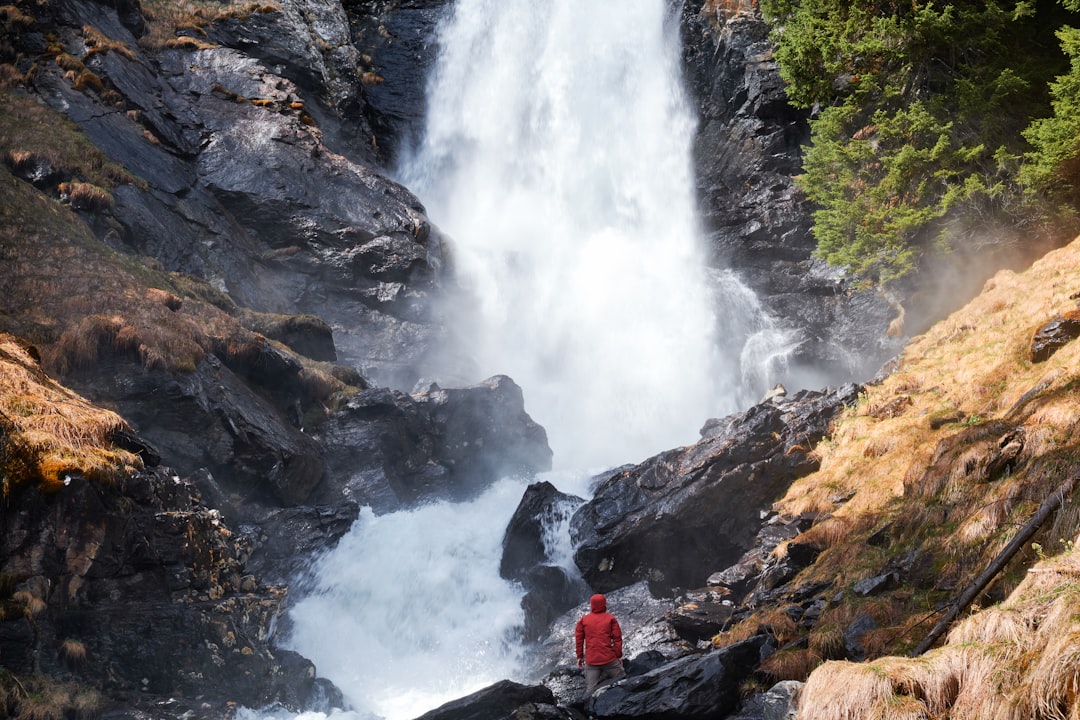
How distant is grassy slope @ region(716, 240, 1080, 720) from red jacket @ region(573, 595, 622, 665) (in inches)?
65.0

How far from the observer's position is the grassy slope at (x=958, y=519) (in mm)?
4266

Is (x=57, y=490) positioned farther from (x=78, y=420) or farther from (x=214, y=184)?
(x=214, y=184)

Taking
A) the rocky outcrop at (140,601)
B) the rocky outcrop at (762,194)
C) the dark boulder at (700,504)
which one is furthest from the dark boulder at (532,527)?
the rocky outcrop at (762,194)

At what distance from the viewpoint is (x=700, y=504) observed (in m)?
14.1

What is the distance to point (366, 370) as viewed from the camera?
82.3ft

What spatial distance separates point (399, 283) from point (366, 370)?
14.8ft

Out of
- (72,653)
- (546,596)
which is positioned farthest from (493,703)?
(546,596)

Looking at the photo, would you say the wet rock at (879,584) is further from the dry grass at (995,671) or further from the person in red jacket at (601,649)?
the person in red jacket at (601,649)

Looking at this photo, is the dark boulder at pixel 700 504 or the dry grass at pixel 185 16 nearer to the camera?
the dark boulder at pixel 700 504

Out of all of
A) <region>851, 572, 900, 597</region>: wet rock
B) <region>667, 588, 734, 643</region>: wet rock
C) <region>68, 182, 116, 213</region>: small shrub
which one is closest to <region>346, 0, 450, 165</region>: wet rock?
<region>68, 182, 116, 213</region>: small shrub

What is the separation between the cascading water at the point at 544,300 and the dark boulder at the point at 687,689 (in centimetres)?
613

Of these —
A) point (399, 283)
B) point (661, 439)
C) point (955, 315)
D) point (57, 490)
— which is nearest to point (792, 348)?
point (661, 439)

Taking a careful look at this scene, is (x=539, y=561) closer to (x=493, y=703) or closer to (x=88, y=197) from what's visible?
(x=493, y=703)

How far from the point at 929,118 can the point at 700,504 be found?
11.5 meters
